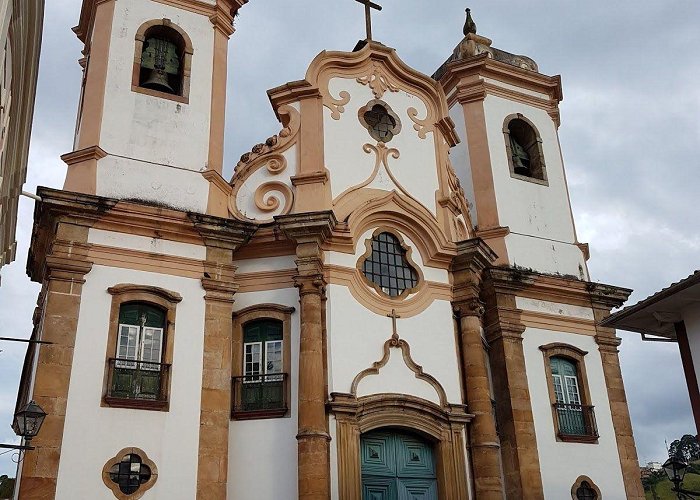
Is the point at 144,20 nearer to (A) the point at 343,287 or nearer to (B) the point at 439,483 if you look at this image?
(A) the point at 343,287

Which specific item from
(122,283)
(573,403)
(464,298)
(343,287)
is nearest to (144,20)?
(122,283)

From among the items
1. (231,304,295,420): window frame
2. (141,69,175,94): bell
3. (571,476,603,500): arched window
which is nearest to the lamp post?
(571,476,603,500): arched window

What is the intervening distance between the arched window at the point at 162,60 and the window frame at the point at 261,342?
4498mm

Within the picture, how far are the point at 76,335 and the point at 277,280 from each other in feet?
12.2

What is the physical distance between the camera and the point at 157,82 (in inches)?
608

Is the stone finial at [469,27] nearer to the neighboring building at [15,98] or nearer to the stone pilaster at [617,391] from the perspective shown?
the stone pilaster at [617,391]

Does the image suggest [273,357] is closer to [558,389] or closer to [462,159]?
[558,389]

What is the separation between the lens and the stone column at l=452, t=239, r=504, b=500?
14094mm

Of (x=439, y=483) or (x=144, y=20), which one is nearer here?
(x=439, y=483)

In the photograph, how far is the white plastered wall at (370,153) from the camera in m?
15.8

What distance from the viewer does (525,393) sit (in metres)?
15.8

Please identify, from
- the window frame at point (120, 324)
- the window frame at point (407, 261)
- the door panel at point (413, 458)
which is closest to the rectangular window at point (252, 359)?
the window frame at point (120, 324)

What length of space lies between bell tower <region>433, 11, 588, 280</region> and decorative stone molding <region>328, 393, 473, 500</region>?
4.47m

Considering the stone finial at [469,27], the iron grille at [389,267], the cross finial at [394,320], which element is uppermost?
the stone finial at [469,27]
